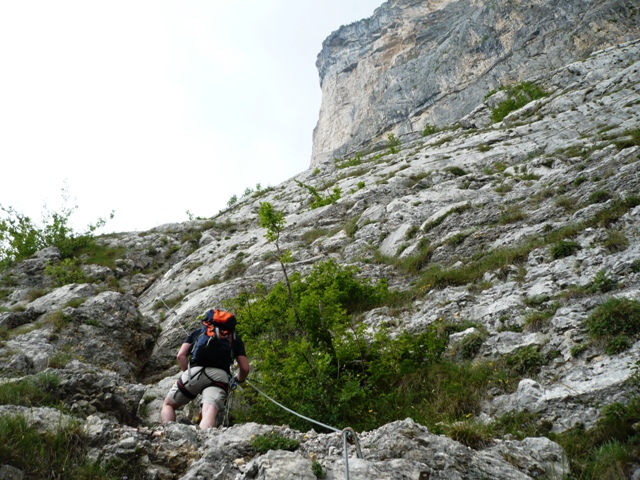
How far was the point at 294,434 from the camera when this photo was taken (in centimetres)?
430

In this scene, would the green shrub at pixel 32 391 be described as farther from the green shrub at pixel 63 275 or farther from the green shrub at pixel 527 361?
the green shrub at pixel 63 275

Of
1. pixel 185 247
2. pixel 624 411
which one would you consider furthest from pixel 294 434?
pixel 185 247

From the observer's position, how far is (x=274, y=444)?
3.97m

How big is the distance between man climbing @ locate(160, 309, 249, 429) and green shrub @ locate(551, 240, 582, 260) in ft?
22.0

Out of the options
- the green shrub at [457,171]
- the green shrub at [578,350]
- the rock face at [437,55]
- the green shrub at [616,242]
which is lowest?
the green shrub at [578,350]

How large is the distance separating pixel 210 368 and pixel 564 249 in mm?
7393

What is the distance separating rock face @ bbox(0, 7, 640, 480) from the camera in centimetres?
394

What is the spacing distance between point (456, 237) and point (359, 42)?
110 meters

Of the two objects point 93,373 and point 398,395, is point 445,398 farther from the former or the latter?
point 93,373

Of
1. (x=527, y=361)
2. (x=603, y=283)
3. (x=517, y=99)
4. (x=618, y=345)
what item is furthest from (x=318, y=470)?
(x=517, y=99)

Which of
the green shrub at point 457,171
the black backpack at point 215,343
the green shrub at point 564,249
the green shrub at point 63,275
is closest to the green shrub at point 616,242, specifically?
the green shrub at point 564,249

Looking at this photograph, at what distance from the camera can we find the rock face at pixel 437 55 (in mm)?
52531

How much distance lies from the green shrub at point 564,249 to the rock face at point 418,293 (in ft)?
0.27

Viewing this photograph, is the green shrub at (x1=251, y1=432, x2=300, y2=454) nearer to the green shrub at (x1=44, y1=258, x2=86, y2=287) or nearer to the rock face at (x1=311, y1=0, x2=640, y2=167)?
the green shrub at (x1=44, y1=258, x2=86, y2=287)
